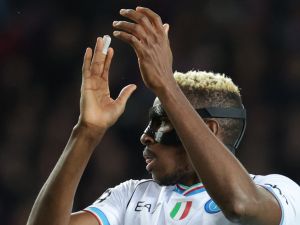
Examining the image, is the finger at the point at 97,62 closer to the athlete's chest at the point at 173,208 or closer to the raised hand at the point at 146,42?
the raised hand at the point at 146,42

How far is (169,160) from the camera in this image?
4.05 meters

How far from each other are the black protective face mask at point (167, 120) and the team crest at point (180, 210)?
12.6 inches

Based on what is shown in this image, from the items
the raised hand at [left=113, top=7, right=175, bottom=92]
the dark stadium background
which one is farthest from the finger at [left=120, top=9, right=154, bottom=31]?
the dark stadium background

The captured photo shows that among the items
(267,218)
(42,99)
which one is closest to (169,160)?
(267,218)

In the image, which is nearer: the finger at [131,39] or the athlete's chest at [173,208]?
the finger at [131,39]

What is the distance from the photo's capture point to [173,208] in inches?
155

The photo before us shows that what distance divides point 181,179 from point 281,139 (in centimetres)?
338

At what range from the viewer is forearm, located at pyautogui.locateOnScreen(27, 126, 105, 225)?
361 cm

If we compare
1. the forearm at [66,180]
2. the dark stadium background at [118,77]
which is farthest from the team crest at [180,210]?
the dark stadium background at [118,77]

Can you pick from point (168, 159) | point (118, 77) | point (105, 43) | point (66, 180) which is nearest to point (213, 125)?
point (168, 159)

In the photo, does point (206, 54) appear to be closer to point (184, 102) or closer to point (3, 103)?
point (3, 103)

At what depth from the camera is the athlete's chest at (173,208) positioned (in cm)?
379

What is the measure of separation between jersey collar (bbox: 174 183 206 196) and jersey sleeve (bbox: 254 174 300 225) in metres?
0.34

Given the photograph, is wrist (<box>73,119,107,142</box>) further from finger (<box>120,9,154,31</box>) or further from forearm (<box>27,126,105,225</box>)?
finger (<box>120,9,154,31</box>)
